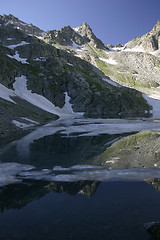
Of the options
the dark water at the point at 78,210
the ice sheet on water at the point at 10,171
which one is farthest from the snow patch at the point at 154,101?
the dark water at the point at 78,210

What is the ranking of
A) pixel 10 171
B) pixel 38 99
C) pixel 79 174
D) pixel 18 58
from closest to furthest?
1. pixel 79 174
2. pixel 10 171
3. pixel 38 99
4. pixel 18 58

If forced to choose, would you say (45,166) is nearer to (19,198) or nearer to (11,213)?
(19,198)

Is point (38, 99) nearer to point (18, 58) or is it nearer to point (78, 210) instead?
point (18, 58)

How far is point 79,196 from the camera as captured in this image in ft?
38.9

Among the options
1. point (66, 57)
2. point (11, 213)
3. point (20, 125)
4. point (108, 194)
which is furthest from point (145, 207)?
point (66, 57)

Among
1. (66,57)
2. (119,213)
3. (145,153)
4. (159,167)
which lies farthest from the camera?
(66,57)

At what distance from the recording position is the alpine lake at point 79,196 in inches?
328

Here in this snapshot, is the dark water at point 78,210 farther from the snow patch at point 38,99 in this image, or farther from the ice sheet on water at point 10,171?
the snow patch at point 38,99

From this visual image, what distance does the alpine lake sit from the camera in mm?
8344

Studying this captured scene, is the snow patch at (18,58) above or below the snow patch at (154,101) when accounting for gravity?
above

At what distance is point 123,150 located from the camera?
23.9 metres

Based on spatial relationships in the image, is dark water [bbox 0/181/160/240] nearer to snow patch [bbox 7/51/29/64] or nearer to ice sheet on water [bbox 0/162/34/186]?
ice sheet on water [bbox 0/162/34/186]

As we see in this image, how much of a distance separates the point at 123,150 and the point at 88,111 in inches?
3782

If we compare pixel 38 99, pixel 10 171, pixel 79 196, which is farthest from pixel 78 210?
pixel 38 99
